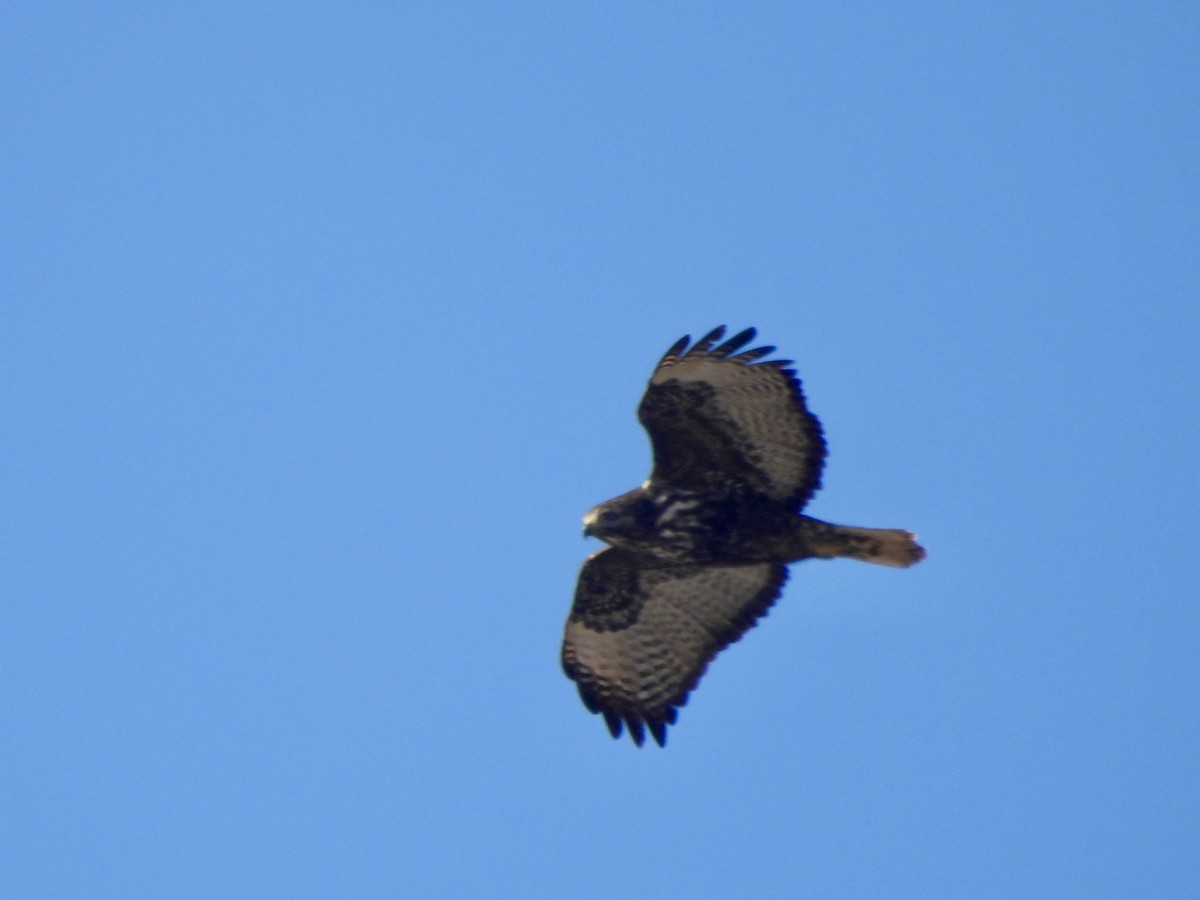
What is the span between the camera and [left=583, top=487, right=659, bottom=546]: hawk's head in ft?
35.2

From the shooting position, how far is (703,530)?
35.2ft

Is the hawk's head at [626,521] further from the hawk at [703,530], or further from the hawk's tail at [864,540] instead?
the hawk's tail at [864,540]

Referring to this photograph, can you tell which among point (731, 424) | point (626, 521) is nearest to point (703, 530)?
point (626, 521)

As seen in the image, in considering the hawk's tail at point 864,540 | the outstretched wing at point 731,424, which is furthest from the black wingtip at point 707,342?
the hawk's tail at point 864,540

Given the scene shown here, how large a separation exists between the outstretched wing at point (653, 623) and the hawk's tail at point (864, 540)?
658 millimetres

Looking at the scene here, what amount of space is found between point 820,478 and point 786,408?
0.53 meters

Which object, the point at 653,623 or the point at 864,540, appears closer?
the point at 864,540

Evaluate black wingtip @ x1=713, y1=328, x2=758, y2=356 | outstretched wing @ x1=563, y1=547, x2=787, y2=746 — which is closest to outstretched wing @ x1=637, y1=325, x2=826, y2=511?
black wingtip @ x1=713, y1=328, x2=758, y2=356

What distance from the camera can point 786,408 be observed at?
10516mm

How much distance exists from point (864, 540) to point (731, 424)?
1120mm

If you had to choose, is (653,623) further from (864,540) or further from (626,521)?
(864,540)

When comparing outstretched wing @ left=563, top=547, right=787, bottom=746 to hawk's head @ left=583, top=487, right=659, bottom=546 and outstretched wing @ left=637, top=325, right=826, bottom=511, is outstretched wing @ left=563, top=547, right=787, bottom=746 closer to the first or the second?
hawk's head @ left=583, top=487, right=659, bottom=546

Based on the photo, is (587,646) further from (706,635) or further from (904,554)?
(904,554)

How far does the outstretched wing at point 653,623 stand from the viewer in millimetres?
11312
